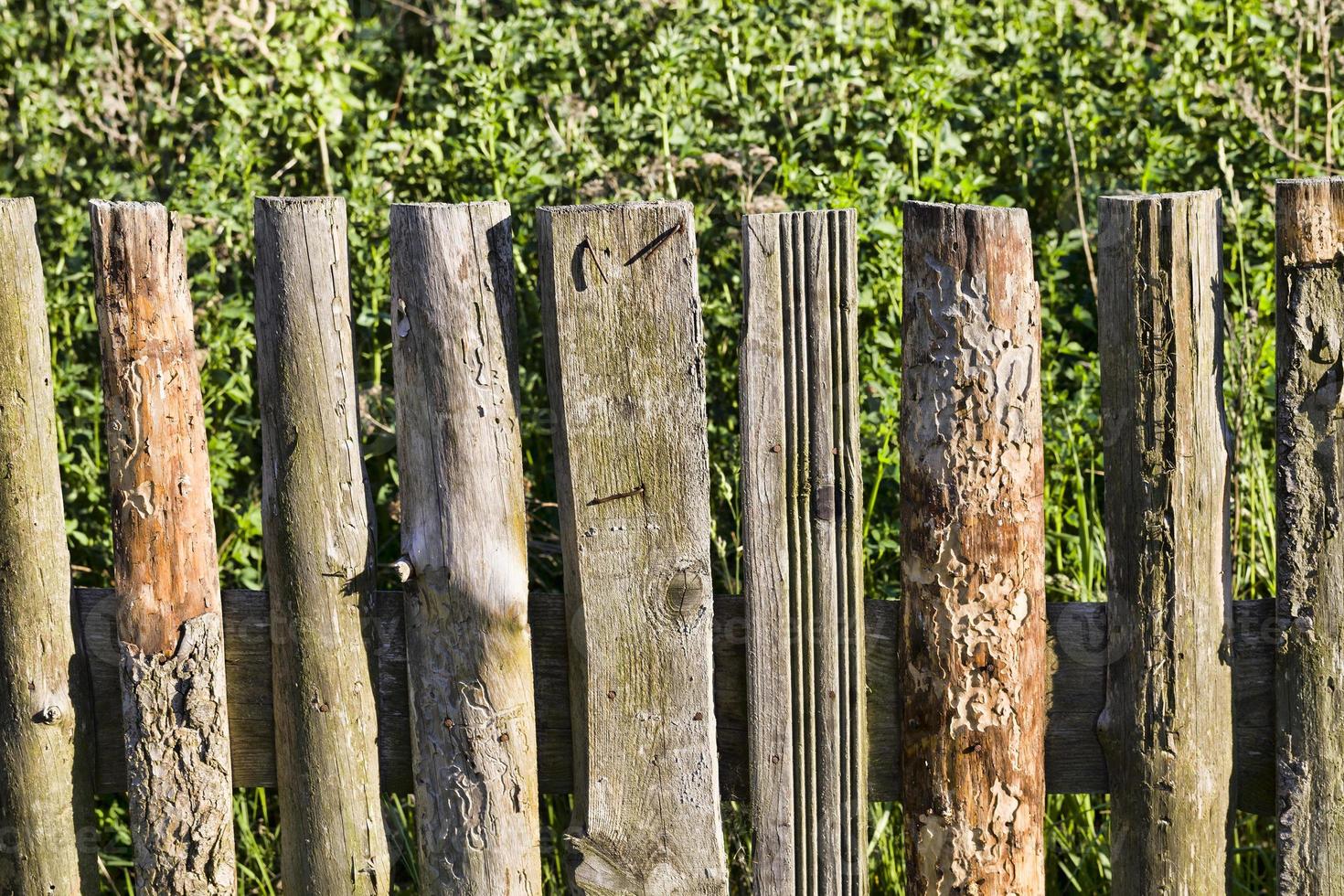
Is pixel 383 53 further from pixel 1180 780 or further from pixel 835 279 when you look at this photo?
pixel 1180 780

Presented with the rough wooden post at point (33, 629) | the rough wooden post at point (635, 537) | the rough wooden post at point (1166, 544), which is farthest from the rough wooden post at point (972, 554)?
the rough wooden post at point (33, 629)

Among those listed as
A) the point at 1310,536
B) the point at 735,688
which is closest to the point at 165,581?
the point at 735,688

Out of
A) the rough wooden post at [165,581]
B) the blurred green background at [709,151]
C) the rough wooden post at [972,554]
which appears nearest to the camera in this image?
the rough wooden post at [972,554]

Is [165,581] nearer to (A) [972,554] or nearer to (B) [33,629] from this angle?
(B) [33,629]

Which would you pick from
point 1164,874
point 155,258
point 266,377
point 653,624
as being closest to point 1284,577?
point 1164,874

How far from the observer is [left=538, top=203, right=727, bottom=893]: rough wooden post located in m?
1.77

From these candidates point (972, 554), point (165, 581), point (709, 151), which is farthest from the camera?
point (709, 151)

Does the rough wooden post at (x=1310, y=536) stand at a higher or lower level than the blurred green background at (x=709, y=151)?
lower

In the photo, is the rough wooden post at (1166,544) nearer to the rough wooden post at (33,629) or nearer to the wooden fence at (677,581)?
the wooden fence at (677,581)

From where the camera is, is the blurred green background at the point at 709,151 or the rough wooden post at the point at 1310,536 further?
the blurred green background at the point at 709,151

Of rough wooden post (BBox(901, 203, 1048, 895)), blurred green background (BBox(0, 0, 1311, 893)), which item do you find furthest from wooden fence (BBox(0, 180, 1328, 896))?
Result: blurred green background (BBox(0, 0, 1311, 893))

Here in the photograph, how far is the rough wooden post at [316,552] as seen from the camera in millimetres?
1819

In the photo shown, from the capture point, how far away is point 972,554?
179 cm

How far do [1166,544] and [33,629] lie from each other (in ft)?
5.51
